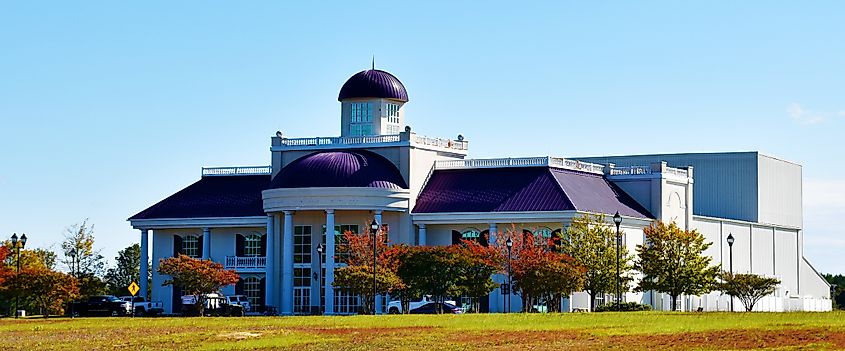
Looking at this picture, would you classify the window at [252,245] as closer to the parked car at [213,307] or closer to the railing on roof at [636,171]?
the parked car at [213,307]

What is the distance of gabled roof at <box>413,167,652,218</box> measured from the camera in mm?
92375

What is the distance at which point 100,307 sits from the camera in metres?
84.5

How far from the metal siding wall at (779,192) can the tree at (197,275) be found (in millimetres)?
47138

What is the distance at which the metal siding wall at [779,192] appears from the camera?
398ft

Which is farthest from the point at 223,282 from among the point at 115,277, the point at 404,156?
the point at 115,277

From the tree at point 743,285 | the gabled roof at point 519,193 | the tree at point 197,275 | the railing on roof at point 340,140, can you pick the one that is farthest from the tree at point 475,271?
the railing on roof at point 340,140

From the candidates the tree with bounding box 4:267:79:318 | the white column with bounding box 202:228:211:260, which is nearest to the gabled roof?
the white column with bounding box 202:228:211:260

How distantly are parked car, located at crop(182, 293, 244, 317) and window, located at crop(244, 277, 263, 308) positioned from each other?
663 centimetres

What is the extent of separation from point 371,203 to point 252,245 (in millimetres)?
11282

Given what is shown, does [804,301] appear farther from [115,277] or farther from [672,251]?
[115,277]

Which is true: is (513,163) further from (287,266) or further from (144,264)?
(144,264)

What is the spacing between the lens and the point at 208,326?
55.9 metres

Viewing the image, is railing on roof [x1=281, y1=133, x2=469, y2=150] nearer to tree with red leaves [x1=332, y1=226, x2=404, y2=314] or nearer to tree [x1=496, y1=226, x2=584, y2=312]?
tree with red leaves [x1=332, y1=226, x2=404, y2=314]

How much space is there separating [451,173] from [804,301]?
1374 inches
